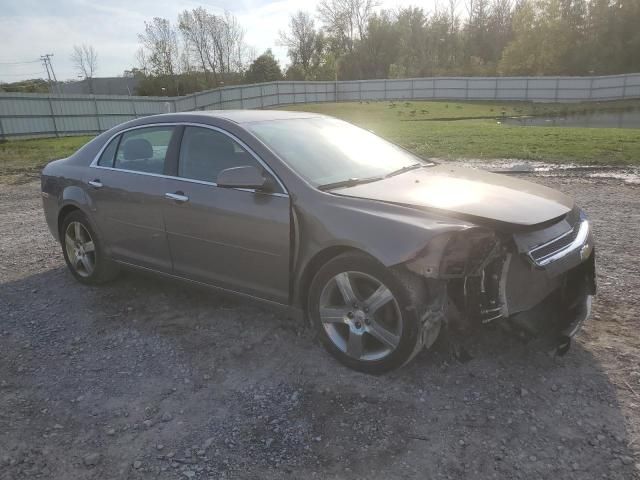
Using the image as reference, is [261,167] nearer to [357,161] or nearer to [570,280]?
[357,161]

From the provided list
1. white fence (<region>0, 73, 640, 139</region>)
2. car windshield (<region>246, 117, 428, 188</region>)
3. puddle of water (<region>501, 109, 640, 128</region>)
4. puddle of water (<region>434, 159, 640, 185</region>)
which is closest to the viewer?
car windshield (<region>246, 117, 428, 188</region>)

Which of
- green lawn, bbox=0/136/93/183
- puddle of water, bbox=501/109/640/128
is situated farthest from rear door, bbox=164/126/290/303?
puddle of water, bbox=501/109/640/128

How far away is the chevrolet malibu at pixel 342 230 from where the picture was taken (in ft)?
9.96

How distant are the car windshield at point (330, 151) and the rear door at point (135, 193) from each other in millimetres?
940

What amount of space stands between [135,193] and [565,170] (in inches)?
351

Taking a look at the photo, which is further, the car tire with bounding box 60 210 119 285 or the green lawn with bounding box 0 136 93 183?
the green lawn with bounding box 0 136 93 183

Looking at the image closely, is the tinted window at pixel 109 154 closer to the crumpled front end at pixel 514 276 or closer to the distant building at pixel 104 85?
the crumpled front end at pixel 514 276

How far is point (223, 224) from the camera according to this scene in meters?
3.85

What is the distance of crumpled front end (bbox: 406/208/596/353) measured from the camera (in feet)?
9.60

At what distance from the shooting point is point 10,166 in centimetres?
1536

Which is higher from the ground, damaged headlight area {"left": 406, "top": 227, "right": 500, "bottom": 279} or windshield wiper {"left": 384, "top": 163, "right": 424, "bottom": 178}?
windshield wiper {"left": 384, "top": 163, "right": 424, "bottom": 178}

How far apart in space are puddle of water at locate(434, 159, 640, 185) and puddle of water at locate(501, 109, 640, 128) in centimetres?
1391

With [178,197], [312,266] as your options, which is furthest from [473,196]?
[178,197]

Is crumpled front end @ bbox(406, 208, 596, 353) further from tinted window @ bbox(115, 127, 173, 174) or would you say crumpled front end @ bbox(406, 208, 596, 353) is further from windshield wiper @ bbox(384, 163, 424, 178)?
tinted window @ bbox(115, 127, 173, 174)
